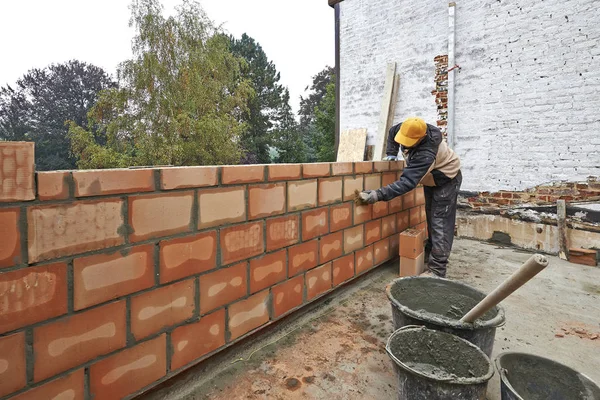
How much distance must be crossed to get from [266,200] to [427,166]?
5.34 ft

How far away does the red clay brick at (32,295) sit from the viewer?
1.13m

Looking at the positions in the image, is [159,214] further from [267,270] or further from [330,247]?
[330,247]

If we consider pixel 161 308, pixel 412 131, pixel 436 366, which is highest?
pixel 412 131

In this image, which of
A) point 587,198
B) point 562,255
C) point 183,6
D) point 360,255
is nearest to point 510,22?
point 587,198

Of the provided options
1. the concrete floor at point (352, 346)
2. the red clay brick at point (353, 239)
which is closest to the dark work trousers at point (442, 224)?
the concrete floor at point (352, 346)

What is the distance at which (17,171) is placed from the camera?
112 cm

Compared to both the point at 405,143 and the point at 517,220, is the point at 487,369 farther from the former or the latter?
the point at 517,220

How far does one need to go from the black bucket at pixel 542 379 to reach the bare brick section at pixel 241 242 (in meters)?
1.38

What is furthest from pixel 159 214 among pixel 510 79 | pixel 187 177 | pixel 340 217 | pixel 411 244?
pixel 510 79

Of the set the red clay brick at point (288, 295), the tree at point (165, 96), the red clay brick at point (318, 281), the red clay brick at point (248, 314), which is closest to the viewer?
the red clay brick at point (248, 314)

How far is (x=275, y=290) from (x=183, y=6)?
42.4ft

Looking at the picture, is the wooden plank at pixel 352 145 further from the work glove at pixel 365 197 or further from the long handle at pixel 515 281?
the long handle at pixel 515 281

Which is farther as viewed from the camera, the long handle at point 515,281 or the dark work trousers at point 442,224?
the dark work trousers at point 442,224

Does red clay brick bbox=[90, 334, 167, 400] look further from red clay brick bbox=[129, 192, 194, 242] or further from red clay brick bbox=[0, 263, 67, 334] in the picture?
red clay brick bbox=[129, 192, 194, 242]
